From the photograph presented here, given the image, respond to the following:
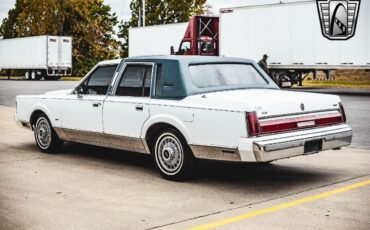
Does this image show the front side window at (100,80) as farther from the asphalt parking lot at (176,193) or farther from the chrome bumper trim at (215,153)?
the chrome bumper trim at (215,153)

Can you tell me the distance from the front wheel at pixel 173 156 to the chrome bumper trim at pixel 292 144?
3.23 ft

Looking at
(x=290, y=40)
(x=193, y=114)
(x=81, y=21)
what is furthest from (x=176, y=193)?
(x=81, y=21)

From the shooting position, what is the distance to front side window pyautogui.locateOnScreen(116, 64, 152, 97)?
7863 mm

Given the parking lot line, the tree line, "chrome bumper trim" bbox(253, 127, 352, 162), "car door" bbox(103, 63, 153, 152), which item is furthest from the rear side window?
the tree line

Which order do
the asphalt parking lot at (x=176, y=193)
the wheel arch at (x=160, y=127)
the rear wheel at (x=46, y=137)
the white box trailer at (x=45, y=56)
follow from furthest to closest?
the white box trailer at (x=45, y=56) → the rear wheel at (x=46, y=137) → the wheel arch at (x=160, y=127) → the asphalt parking lot at (x=176, y=193)

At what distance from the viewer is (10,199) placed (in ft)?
20.9

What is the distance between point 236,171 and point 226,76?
125cm

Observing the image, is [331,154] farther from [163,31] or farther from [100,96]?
[163,31]

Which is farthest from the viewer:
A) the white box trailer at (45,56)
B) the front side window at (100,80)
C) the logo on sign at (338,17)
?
the white box trailer at (45,56)

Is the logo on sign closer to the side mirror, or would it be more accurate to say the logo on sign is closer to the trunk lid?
the side mirror

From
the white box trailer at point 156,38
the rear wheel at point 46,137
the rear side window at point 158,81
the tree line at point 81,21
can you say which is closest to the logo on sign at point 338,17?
the white box trailer at point 156,38

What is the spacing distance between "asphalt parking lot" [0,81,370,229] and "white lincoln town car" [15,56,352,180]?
0.41 m

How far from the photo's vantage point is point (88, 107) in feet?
27.9

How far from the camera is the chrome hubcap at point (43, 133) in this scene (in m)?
9.33
